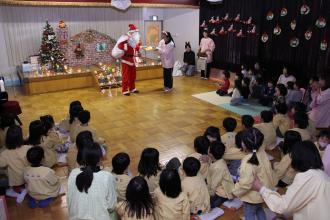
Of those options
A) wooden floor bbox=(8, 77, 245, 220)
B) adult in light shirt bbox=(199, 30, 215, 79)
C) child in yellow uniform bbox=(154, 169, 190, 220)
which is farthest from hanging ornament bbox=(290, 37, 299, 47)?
child in yellow uniform bbox=(154, 169, 190, 220)

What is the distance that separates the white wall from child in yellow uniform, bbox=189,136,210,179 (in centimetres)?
646

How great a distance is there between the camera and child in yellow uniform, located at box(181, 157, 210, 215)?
2.58m

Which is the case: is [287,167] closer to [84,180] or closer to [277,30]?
[84,180]

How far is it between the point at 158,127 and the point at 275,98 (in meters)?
2.39

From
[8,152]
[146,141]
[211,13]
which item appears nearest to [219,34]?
[211,13]

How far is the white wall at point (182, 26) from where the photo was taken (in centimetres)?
905

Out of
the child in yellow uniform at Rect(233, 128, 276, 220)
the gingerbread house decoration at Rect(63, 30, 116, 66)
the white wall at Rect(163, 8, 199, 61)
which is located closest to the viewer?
the child in yellow uniform at Rect(233, 128, 276, 220)

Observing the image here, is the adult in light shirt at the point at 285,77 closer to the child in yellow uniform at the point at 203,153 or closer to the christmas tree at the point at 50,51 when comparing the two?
the child in yellow uniform at the point at 203,153

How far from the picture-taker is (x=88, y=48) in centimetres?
870

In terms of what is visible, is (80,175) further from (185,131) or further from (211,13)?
(211,13)

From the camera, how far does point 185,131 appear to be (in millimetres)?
4816

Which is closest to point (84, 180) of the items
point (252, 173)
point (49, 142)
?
point (252, 173)

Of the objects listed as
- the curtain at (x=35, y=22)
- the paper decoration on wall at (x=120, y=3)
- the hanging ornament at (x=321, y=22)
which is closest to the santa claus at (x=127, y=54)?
the paper decoration on wall at (x=120, y=3)

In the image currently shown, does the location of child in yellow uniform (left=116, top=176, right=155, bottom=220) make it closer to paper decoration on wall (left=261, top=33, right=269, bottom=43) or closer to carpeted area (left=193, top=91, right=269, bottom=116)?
carpeted area (left=193, top=91, right=269, bottom=116)
